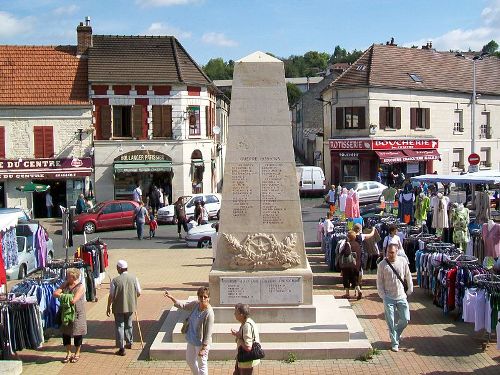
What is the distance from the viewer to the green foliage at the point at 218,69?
136 meters

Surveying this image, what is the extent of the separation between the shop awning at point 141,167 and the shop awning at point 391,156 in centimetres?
1233

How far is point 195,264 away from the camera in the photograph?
21.8 meters

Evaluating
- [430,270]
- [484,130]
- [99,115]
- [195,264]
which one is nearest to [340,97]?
[484,130]

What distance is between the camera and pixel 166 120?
36719mm

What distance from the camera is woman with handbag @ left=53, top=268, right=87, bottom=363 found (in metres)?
11.8

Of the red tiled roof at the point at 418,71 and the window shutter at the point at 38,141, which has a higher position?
the red tiled roof at the point at 418,71

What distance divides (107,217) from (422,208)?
13.5m

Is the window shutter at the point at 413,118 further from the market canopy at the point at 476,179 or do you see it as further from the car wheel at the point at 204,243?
the car wheel at the point at 204,243

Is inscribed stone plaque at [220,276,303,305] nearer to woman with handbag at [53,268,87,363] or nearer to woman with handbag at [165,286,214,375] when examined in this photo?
woman with handbag at [53,268,87,363]

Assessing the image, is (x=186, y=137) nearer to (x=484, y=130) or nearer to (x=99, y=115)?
(x=99, y=115)

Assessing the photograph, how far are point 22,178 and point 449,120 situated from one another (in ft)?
83.9

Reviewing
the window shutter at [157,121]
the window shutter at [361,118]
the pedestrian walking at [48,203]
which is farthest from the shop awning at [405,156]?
the pedestrian walking at [48,203]

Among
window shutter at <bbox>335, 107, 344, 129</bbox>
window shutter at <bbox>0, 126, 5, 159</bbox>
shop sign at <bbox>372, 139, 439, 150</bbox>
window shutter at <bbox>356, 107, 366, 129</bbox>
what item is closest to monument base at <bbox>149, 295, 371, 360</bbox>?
window shutter at <bbox>0, 126, 5, 159</bbox>

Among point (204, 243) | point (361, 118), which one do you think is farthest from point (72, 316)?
point (361, 118)
